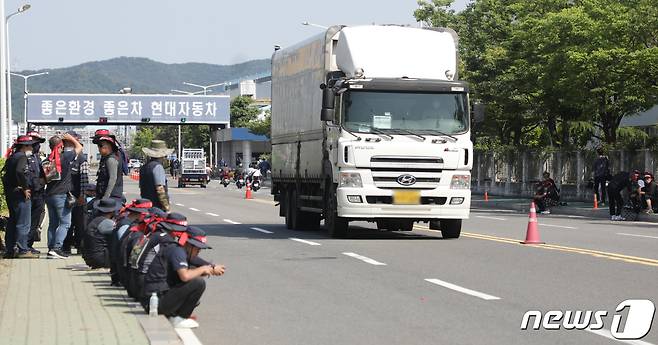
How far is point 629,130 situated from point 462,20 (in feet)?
46.1

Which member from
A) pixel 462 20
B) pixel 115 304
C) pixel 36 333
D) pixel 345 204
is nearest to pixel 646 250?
pixel 345 204

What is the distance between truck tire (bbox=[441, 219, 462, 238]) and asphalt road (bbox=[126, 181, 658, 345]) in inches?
10.0

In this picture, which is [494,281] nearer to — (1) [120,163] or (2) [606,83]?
(1) [120,163]

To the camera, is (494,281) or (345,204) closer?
(494,281)

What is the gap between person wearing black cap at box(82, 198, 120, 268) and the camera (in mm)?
15094

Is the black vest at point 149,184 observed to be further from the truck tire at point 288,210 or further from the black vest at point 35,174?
the truck tire at point 288,210

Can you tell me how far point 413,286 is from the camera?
13375 mm

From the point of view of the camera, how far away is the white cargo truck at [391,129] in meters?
20.8

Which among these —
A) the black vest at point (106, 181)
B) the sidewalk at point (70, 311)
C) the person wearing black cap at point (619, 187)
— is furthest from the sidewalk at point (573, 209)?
the sidewalk at point (70, 311)

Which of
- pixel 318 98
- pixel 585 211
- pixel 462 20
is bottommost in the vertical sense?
pixel 585 211

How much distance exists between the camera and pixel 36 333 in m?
9.34

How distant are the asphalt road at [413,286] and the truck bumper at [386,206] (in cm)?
51

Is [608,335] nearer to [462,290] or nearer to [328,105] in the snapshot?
[462,290]

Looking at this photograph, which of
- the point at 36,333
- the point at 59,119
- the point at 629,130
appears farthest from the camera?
the point at 59,119
